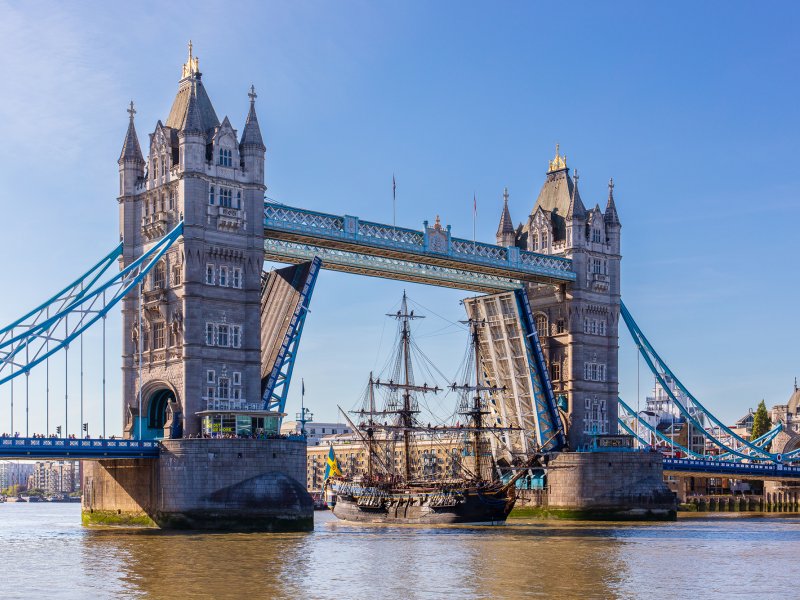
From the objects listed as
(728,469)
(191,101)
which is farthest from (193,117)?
(728,469)

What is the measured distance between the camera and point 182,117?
85750mm

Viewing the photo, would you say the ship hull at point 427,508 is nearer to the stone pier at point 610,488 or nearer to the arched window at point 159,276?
the stone pier at point 610,488

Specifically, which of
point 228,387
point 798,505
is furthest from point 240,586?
point 798,505

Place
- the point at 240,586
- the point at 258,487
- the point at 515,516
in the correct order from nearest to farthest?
the point at 240,586, the point at 258,487, the point at 515,516

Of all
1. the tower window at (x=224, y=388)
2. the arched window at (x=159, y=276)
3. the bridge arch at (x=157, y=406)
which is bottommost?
the bridge arch at (x=157, y=406)

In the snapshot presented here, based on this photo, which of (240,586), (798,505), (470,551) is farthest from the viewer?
(798,505)

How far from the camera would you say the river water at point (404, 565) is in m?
47.8

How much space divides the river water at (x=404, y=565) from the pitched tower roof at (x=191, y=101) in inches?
1031

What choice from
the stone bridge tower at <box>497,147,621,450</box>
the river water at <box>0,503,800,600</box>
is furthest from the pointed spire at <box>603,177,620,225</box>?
the river water at <box>0,503,800,600</box>

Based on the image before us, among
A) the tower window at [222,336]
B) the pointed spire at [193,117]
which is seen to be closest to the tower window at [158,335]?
the tower window at [222,336]

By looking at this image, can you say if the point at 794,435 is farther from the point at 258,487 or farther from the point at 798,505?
the point at 258,487

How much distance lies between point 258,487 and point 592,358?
40405 millimetres

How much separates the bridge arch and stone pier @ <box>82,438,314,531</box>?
542 centimetres

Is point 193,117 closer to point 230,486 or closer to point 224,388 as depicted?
point 224,388
